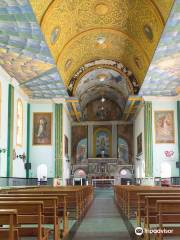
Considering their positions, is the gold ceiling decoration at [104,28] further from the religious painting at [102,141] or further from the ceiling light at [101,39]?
the religious painting at [102,141]

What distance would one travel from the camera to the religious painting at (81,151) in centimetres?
3856

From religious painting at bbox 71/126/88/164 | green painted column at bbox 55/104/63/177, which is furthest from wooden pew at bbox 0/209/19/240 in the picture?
religious painting at bbox 71/126/88/164

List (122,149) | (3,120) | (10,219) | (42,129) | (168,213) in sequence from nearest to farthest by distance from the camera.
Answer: (10,219)
(168,213)
(3,120)
(42,129)
(122,149)

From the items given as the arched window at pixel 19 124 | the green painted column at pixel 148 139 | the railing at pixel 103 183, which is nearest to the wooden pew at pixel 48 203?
the arched window at pixel 19 124

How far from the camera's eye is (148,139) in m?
26.6

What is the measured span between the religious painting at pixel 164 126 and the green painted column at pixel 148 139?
Answer: 1.74 feet

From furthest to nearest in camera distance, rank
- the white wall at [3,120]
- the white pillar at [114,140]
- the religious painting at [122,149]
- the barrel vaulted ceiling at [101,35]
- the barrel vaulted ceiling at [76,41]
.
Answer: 1. the white pillar at [114,140]
2. the religious painting at [122,149]
3. the white wall at [3,120]
4. the barrel vaulted ceiling at [101,35]
5. the barrel vaulted ceiling at [76,41]

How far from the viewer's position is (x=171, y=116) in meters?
27.1

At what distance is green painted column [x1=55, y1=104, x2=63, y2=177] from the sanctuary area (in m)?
0.07

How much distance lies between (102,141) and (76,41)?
60.4 feet

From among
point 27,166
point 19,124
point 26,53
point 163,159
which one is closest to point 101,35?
point 26,53

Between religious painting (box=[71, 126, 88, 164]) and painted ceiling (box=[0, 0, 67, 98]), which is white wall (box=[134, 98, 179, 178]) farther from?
religious painting (box=[71, 126, 88, 164])

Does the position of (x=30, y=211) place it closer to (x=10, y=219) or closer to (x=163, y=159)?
(x=10, y=219)

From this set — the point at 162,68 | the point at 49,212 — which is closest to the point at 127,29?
the point at 162,68
